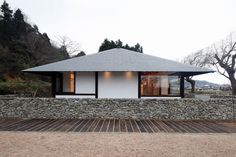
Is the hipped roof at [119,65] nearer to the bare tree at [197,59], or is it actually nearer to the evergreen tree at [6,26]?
the evergreen tree at [6,26]

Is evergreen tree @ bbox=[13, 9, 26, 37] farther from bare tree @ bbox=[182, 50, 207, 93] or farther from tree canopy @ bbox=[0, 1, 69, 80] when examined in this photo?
bare tree @ bbox=[182, 50, 207, 93]

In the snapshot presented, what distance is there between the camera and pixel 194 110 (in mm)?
11266

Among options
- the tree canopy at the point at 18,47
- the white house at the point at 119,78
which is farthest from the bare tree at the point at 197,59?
the tree canopy at the point at 18,47

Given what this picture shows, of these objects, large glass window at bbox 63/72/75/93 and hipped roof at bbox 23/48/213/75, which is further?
large glass window at bbox 63/72/75/93

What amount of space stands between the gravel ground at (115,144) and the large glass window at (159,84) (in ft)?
27.2

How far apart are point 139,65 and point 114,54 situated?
10.1ft

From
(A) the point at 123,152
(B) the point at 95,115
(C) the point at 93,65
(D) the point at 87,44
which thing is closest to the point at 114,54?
(C) the point at 93,65

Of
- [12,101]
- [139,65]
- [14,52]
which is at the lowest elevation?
[12,101]

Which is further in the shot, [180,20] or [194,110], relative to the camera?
[180,20]

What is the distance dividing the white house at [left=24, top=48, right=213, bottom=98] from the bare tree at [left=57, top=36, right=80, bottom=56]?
29716 millimetres

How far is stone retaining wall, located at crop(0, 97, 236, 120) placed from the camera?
36.9 feet

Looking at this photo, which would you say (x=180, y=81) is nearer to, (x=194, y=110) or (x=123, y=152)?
(x=194, y=110)

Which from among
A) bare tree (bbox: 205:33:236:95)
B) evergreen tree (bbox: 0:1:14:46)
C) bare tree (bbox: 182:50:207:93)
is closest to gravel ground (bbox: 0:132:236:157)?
bare tree (bbox: 205:33:236:95)

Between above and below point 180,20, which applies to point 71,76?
below
